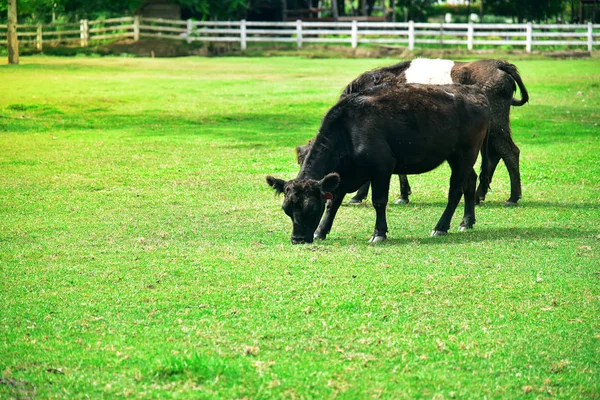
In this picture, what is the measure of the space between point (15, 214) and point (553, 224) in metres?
7.20

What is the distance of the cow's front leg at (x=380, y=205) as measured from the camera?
1162 cm

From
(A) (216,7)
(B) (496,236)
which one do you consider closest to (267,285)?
(B) (496,236)

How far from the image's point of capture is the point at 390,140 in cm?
1195

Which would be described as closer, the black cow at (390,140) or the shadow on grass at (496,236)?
the shadow on grass at (496,236)

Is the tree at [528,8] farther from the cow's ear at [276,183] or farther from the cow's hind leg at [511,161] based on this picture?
the cow's ear at [276,183]

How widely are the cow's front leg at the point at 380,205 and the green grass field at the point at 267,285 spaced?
0.22 m

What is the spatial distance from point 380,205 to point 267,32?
119 ft

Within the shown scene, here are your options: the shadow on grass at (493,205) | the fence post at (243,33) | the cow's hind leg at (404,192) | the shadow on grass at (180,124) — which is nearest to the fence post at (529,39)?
the fence post at (243,33)

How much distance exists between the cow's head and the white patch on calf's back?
149 inches

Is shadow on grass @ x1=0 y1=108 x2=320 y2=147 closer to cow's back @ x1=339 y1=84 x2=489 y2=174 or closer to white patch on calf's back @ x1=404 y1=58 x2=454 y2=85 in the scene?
white patch on calf's back @ x1=404 y1=58 x2=454 y2=85

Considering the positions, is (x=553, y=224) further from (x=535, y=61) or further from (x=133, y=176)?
(x=535, y=61)

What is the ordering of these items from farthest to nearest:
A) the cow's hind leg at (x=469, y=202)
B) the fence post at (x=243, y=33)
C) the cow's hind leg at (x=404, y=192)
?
the fence post at (x=243, y=33) < the cow's hind leg at (x=404, y=192) < the cow's hind leg at (x=469, y=202)

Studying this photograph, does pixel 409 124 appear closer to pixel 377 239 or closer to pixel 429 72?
pixel 377 239

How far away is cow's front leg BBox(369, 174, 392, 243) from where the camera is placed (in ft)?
38.1
